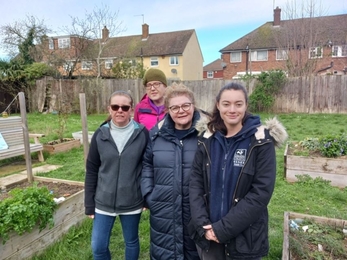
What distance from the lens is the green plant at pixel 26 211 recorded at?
253 cm

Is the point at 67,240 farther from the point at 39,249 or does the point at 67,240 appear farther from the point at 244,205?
the point at 244,205

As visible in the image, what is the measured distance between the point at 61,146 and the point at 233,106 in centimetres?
636

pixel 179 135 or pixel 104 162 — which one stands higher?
pixel 179 135

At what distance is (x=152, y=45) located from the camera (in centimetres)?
3155

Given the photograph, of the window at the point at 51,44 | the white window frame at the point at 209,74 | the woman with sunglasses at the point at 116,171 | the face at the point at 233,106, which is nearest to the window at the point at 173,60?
the window at the point at 51,44

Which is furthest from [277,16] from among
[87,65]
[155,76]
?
[155,76]

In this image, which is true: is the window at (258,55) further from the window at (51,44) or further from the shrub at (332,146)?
the shrub at (332,146)

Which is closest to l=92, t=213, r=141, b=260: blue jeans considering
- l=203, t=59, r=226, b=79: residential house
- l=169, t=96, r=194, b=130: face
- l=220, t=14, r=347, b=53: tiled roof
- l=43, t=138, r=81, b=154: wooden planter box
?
l=169, t=96, r=194, b=130: face

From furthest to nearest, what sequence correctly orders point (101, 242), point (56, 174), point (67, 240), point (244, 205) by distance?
1. point (56, 174)
2. point (67, 240)
3. point (101, 242)
4. point (244, 205)

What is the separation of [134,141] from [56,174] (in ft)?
12.6

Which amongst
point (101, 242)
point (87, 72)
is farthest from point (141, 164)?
point (87, 72)

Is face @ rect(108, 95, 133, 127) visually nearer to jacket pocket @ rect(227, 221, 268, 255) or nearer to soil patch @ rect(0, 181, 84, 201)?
jacket pocket @ rect(227, 221, 268, 255)

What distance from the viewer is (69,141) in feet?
24.8

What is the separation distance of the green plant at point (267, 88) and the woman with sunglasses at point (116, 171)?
12.3 metres
